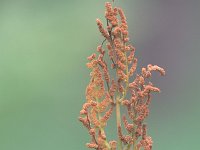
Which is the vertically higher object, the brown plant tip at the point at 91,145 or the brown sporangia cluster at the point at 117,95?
the brown sporangia cluster at the point at 117,95

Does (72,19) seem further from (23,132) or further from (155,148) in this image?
(155,148)

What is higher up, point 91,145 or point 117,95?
point 117,95

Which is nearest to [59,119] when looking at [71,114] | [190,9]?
[71,114]

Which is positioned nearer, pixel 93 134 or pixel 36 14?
pixel 93 134

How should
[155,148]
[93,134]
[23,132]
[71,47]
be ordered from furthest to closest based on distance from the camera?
[71,47], [23,132], [155,148], [93,134]

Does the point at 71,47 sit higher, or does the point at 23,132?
the point at 71,47

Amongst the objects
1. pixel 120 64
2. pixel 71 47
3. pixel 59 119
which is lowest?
A: pixel 120 64

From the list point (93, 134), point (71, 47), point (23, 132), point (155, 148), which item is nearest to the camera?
point (93, 134)

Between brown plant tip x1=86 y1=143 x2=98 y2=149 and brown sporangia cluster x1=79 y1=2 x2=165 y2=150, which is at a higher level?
brown sporangia cluster x1=79 y1=2 x2=165 y2=150
